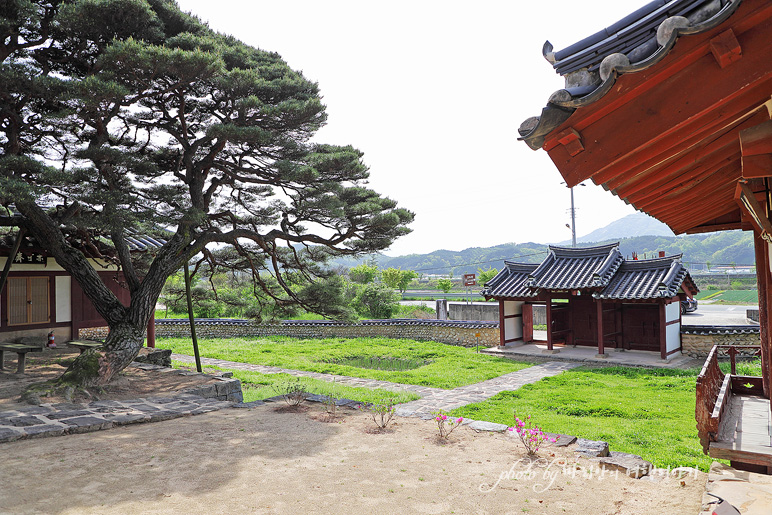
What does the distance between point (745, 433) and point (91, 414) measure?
29.5 feet

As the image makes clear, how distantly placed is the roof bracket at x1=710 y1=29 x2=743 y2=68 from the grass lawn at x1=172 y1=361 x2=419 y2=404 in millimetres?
8910

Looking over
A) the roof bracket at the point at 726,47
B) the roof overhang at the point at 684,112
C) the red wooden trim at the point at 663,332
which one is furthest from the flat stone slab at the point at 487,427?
the red wooden trim at the point at 663,332

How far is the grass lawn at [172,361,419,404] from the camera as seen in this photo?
10367 millimetres

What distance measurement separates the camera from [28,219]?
1012 cm

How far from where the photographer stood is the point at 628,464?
5609mm

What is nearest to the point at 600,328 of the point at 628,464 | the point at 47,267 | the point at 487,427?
the point at 487,427

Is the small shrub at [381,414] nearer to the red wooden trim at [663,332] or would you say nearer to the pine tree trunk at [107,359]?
the pine tree trunk at [107,359]

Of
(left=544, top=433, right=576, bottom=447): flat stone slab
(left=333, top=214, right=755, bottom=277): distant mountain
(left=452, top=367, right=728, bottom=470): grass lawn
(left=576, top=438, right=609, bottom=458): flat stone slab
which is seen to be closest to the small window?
(left=452, top=367, right=728, bottom=470): grass lawn

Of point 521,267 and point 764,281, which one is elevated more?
point 521,267

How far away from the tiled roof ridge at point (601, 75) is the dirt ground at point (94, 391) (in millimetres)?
9266

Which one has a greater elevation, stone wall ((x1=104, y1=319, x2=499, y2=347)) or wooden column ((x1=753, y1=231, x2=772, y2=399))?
wooden column ((x1=753, y1=231, x2=772, y2=399))

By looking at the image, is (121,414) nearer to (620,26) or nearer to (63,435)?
(63,435)

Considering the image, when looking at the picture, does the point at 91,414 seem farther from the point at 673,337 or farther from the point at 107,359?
the point at 673,337

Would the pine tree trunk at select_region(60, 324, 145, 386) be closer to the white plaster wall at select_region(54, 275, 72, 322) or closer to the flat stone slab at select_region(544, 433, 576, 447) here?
the white plaster wall at select_region(54, 275, 72, 322)
